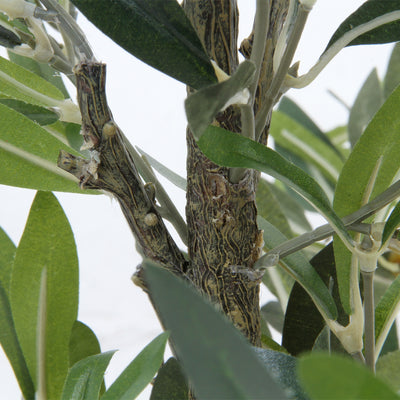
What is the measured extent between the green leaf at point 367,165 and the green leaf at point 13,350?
0.24 metres

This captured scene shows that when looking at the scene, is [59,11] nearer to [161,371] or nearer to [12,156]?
[12,156]

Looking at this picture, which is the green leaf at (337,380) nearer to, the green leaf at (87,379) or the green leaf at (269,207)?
the green leaf at (87,379)

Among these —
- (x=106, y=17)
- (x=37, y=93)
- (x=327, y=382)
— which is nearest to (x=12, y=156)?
(x=37, y=93)

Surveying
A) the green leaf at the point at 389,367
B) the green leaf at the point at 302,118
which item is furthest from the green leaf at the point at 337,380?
the green leaf at the point at 302,118

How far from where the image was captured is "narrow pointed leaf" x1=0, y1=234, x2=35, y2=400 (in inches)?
15.7

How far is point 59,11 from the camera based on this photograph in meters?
A: 0.30

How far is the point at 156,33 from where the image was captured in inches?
9.9

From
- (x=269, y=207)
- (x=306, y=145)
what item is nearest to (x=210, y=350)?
(x=269, y=207)

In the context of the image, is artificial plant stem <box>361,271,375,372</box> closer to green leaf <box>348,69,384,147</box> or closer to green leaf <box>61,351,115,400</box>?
green leaf <box>61,351,115,400</box>

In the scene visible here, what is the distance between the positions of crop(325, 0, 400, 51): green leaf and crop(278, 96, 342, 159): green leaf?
0.28 meters

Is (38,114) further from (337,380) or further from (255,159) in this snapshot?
(337,380)

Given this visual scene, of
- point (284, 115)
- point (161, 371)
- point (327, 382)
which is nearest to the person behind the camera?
point (327, 382)

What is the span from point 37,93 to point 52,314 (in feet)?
0.53

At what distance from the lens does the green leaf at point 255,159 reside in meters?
0.27
